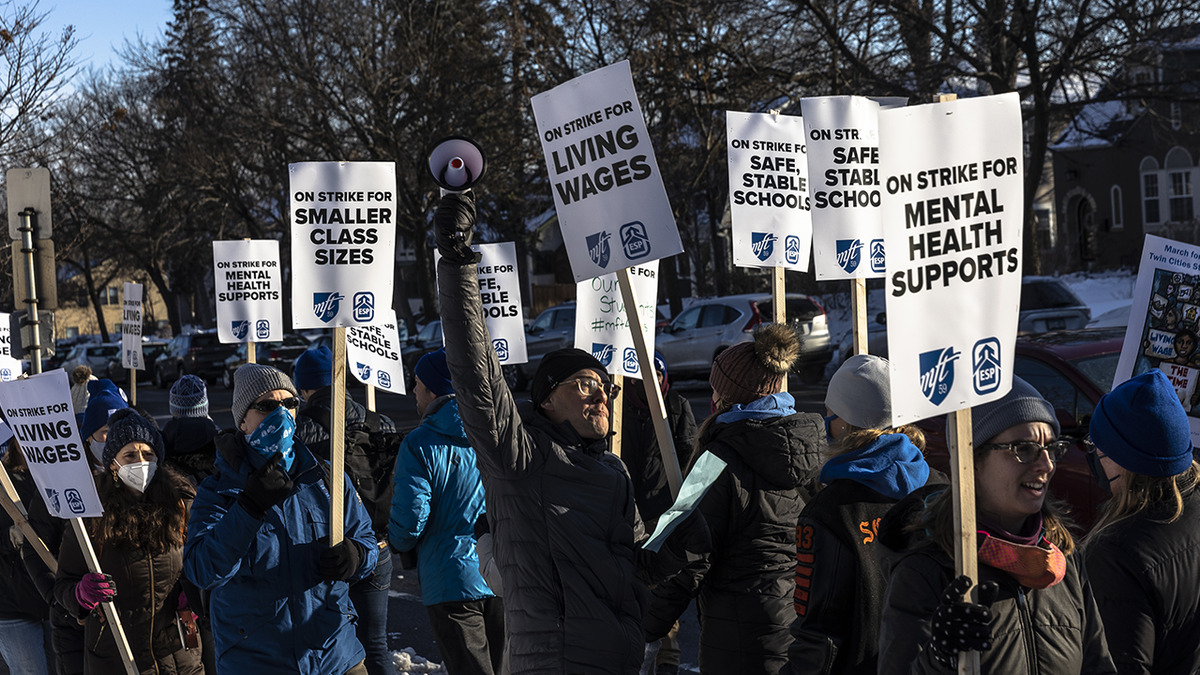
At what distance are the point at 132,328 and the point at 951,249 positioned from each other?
11.3 m

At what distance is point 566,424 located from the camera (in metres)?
3.27

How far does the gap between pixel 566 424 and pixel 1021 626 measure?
4.51 ft

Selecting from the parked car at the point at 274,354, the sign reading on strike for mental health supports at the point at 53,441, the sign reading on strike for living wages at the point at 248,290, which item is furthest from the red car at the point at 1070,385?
the parked car at the point at 274,354

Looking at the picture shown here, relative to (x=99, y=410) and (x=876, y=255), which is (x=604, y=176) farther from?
(x=99, y=410)

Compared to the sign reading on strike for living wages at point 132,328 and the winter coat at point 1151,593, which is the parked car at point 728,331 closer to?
the sign reading on strike for living wages at point 132,328

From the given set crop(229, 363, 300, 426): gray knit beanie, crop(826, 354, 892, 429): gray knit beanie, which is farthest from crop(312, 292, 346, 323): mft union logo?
crop(826, 354, 892, 429): gray knit beanie

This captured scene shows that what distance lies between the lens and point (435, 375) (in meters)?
4.84

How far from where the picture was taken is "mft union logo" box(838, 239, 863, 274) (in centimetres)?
617

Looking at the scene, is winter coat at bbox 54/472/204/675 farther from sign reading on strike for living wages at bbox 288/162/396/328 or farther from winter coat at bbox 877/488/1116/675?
winter coat at bbox 877/488/1116/675

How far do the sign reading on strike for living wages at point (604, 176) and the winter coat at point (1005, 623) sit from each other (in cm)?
187

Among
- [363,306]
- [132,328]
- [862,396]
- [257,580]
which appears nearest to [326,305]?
[363,306]

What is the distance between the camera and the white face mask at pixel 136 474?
172 inches

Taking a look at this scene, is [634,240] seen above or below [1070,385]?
above

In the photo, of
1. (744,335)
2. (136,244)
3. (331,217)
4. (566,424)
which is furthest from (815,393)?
(136,244)
